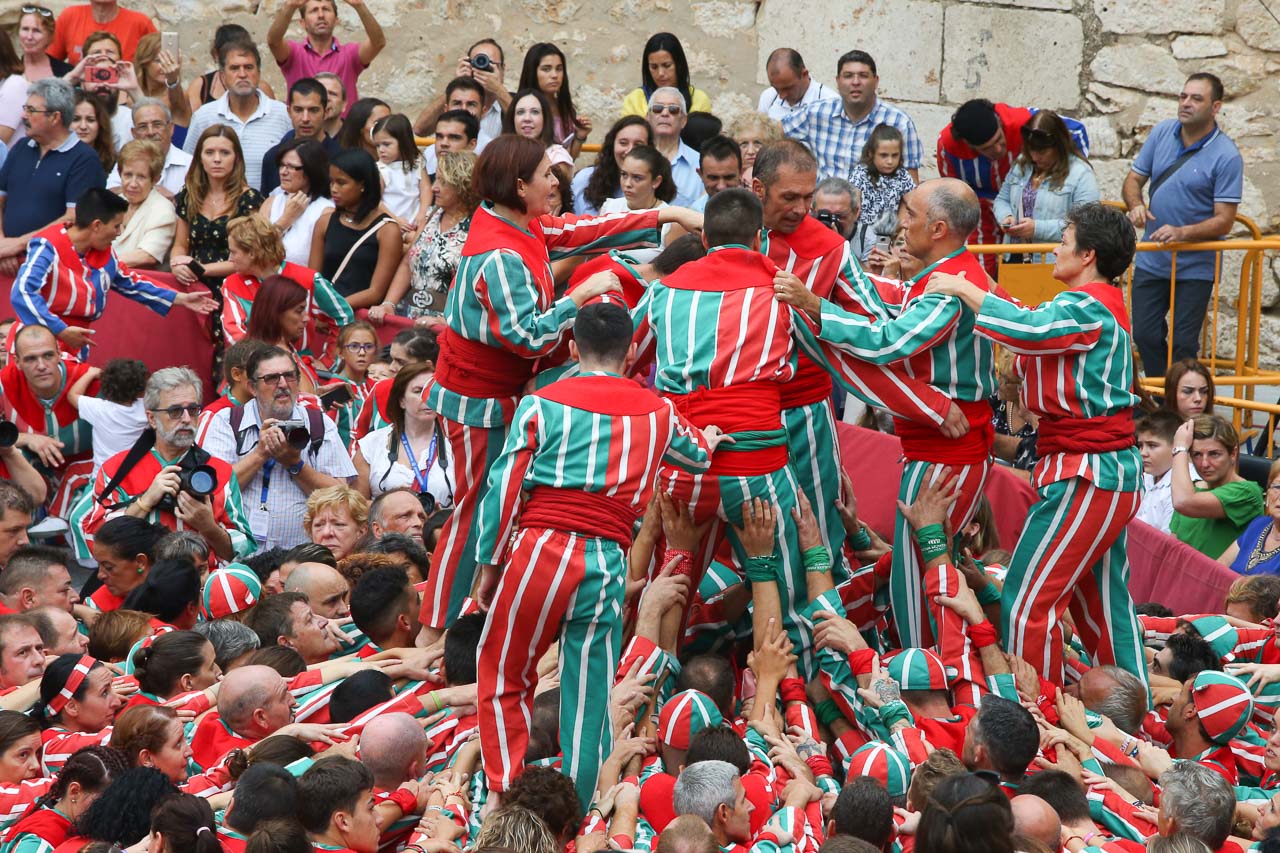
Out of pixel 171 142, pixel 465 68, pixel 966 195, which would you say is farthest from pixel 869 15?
pixel 966 195

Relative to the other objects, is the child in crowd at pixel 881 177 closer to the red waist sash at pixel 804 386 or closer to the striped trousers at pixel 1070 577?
the red waist sash at pixel 804 386

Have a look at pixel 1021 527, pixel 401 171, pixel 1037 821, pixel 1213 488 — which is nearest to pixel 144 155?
pixel 401 171

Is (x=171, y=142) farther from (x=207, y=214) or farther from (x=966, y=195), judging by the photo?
(x=966, y=195)

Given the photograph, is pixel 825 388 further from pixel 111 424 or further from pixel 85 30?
pixel 85 30

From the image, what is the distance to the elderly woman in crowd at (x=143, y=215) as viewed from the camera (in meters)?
9.77

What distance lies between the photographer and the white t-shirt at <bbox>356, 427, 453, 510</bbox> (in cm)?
799

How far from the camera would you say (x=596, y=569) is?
199 inches

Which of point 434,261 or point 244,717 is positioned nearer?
point 244,717

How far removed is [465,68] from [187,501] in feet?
14.6

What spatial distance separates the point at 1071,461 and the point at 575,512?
68.2 inches

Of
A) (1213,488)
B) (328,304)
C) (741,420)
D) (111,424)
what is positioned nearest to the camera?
(741,420)

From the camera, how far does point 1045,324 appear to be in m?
5.54

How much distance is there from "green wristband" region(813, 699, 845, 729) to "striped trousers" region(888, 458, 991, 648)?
1.24ft

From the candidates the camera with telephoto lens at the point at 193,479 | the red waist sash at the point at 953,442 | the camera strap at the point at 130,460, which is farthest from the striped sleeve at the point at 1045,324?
the camera strap at the point at 130,460
